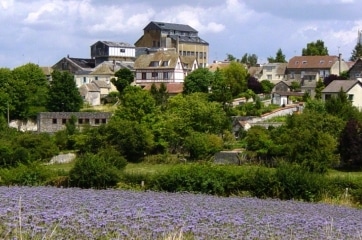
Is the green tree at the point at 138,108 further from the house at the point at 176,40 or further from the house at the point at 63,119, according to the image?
the house at the point at 176,40

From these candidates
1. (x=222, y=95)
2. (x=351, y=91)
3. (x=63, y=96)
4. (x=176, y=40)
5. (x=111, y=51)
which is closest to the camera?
(x=222, y=95)

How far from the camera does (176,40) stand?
125 meters

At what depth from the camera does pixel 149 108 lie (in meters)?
61.3

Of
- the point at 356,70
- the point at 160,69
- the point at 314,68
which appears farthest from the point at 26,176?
the point at 314,68

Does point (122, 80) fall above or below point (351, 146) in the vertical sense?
above

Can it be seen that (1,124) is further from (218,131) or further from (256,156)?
(256,156)

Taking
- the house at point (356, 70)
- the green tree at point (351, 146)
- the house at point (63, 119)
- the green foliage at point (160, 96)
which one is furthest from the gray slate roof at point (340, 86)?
the house at point (63, 119)

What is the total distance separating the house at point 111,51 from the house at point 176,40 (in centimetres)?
958

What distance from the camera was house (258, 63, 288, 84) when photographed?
365ft

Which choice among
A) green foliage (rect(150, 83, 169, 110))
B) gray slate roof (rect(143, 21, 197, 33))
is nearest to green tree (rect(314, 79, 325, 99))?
green foliage (rect(150, 83, 169, 110))

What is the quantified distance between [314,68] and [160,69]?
2684 cm

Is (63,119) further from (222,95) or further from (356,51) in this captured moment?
(356,51)

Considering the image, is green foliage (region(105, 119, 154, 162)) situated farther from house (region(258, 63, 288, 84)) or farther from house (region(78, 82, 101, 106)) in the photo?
house (region(258, 63, 288, 84))

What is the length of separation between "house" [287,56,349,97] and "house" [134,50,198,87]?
20.8 m
